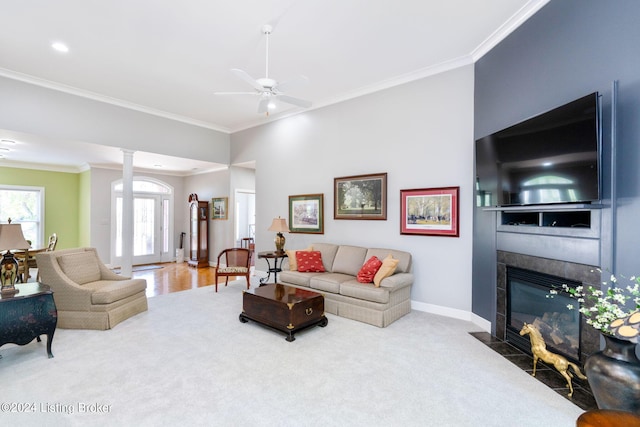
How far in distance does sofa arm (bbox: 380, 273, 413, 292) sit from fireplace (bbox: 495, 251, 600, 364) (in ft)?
3.63

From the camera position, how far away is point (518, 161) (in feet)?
9.54

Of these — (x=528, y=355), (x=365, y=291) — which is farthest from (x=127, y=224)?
(x=528, y=355)

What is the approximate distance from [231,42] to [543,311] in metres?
4.57

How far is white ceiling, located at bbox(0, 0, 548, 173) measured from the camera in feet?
9.87

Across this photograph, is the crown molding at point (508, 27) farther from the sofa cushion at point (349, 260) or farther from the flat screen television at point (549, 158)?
the sofa cushion at point (349, 260)

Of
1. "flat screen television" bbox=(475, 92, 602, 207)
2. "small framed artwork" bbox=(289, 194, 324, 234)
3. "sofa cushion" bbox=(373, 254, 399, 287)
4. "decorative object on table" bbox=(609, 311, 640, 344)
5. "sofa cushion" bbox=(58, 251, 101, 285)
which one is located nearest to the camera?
"decorative object on table" bbox=(609, 311, 640, 344)

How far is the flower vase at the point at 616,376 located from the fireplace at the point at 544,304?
54cm

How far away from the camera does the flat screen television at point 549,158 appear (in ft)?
7.38

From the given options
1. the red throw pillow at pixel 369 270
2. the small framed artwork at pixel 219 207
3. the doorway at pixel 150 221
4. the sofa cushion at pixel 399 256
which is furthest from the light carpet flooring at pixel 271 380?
the doorway at pixel 150 221

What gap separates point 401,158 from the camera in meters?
4.56

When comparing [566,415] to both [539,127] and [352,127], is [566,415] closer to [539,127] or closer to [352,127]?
[539,127]

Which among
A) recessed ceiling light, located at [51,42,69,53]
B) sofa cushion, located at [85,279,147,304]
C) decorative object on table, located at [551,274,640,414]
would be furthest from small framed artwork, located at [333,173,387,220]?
recessed ceiling light, located at [51,42,69,53]

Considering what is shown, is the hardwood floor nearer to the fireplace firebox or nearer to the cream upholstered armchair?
the cream upholstered armchair

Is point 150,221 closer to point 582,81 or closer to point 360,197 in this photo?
point 360,197
